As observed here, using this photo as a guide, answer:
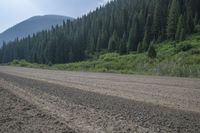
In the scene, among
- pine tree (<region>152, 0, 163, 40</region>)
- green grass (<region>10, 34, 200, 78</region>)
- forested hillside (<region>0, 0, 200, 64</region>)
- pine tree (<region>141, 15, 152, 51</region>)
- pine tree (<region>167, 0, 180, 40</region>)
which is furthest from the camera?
pine tree (<region>152, 0, 163, 40</region>)

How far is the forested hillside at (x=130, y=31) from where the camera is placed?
85.6m

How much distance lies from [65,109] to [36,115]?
1.23m

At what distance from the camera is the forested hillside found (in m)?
85.6

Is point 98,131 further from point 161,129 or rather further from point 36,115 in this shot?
point 36,115

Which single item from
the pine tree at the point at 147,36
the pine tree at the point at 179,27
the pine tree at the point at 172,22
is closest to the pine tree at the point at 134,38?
the pine tree at the point at 147,36

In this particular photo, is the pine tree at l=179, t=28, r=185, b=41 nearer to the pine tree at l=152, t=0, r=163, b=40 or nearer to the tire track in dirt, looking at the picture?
the pine tree at l=152, t=0, r=163, b=40

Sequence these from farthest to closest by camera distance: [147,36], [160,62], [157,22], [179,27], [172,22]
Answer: [157,22], [147,36], [172,22], [179,27], [160,62]

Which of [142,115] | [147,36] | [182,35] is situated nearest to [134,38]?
[147,36]

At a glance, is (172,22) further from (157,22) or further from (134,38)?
(134,38)

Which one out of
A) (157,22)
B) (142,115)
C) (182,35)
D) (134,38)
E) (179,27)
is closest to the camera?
(142,115)

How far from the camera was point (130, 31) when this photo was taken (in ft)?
323

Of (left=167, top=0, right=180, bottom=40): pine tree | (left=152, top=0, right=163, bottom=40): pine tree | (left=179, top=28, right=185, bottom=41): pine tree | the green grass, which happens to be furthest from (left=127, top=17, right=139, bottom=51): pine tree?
(left=179, top=28, right=185, bottom=41): pine tree

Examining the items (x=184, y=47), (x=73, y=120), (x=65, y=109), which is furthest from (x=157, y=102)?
(x=184, y=47)

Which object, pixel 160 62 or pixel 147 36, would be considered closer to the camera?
pixel 160 62
